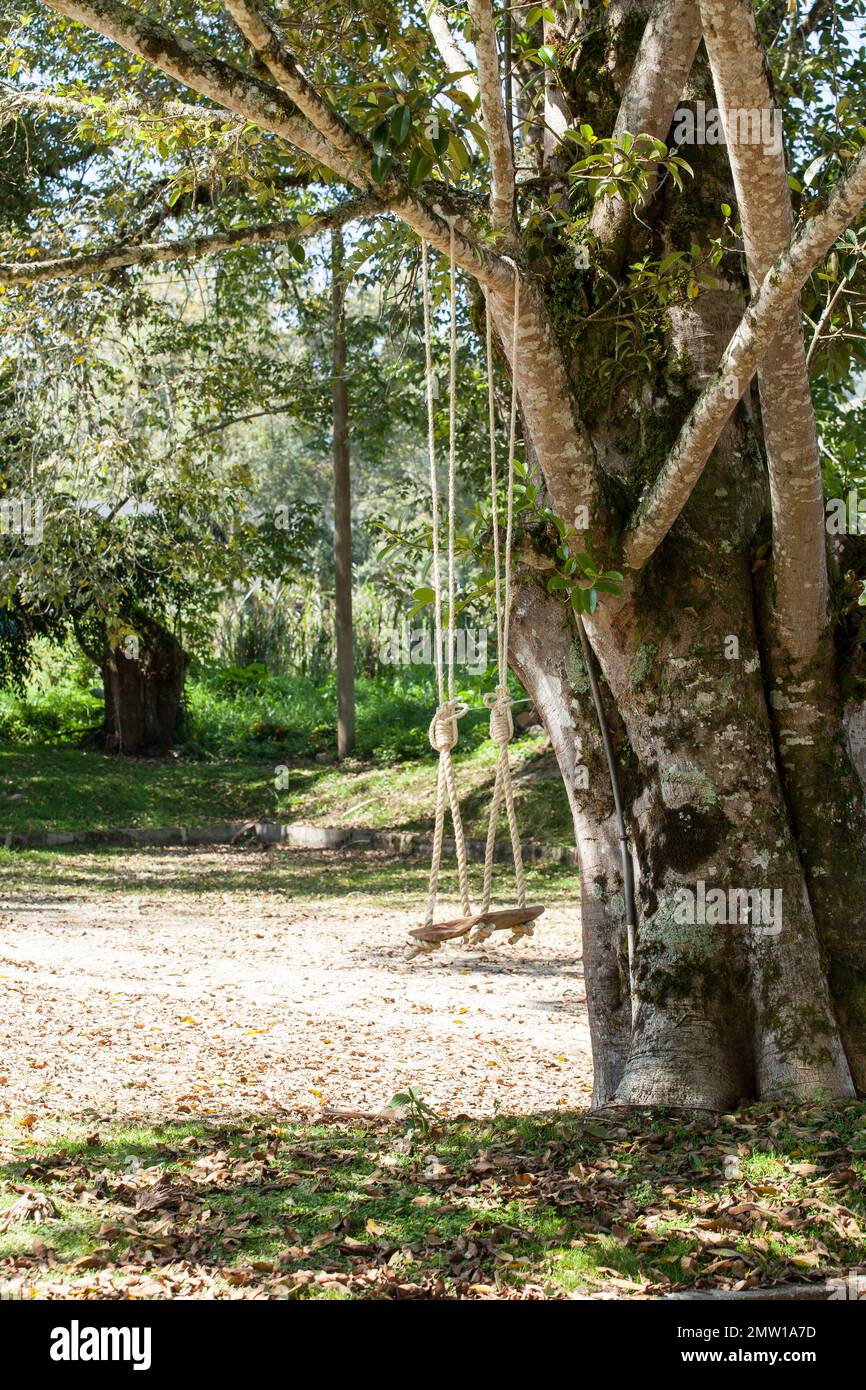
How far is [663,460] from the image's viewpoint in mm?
4262

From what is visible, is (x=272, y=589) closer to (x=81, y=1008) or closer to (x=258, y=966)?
(x=258, y=966)

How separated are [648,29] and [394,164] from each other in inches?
58.0

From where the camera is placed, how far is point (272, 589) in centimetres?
2186

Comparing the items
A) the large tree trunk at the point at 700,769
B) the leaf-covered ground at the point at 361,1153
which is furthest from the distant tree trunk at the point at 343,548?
the large tree trunk at the point at 700,769

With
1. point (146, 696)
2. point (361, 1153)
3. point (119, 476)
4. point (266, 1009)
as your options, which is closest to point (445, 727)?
point (361, 1153)

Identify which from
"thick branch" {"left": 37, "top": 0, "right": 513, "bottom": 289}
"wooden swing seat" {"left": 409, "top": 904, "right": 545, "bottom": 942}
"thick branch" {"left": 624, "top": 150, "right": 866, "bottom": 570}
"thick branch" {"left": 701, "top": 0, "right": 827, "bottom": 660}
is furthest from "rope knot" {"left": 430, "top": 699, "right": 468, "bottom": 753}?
"thick branch" {"left": 37, "top": 0, "right": 513, "bottom": 289}

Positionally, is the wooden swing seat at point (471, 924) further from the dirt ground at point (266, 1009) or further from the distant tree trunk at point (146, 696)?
the distant tree trunk at point (146, 696)

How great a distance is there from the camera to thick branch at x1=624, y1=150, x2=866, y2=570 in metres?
3.26

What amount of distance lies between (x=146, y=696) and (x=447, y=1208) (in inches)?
587

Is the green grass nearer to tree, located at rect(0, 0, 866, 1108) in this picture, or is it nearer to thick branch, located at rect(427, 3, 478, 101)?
tree, located at rect(0, 0, 866, 1108)

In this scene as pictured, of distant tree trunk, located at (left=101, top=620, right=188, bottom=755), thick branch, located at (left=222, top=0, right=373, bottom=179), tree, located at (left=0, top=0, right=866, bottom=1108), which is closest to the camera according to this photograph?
thick branch, located at (left=222, top=0, right=373, bottom=179)

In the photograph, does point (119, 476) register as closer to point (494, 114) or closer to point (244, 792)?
point (244, 792)

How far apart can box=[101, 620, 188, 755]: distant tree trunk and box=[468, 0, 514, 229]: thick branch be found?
13.9 metres
